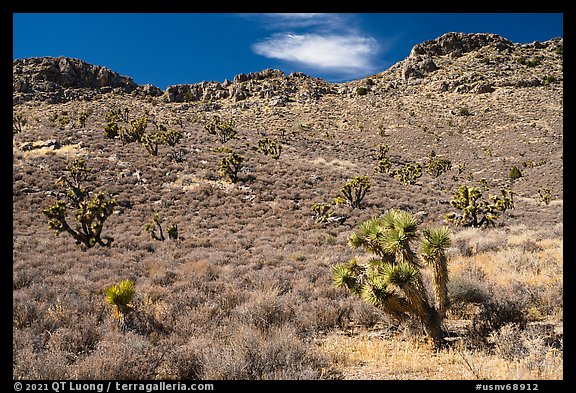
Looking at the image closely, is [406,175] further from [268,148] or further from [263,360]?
[263,360]

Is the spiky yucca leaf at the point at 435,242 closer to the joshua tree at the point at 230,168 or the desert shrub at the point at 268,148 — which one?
the joshua tree at the point at 230,168

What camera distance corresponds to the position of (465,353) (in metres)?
5.16

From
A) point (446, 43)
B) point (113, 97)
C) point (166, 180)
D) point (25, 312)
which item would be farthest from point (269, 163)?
point (446, 43)

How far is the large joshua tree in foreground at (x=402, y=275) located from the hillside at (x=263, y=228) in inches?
25.4

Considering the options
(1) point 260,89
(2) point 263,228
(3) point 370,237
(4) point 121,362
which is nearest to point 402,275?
(3) point 370,237

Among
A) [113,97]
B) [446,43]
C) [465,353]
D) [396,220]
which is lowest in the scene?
[465,353]

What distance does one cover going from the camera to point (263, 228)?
21.2 m

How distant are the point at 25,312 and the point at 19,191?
2414cm

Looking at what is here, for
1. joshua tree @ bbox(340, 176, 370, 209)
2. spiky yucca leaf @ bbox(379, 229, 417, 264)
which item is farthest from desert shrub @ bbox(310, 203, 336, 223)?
spiky yucca leaf @ bbox(379, 229, 417, 264)

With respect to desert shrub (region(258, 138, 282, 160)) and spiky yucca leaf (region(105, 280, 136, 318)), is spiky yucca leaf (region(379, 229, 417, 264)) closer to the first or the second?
spiky yucca leaf (region(105, 280, 136, 318))

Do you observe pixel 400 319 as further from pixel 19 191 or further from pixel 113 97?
pixel 113 97

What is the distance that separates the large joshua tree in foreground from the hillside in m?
0.64
